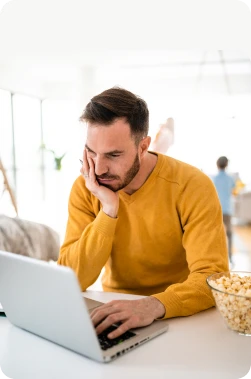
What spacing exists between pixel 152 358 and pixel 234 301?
20cm

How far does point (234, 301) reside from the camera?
847 millimetres

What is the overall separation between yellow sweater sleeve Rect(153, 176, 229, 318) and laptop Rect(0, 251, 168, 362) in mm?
100

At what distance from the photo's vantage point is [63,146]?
17.7 feet

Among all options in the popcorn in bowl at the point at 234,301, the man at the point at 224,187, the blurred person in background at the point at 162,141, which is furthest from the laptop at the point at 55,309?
the man at the point at 224,187

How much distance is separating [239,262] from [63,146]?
9.06ft

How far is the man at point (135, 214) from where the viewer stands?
1.14 m

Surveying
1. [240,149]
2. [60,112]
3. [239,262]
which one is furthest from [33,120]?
A: [239,262]

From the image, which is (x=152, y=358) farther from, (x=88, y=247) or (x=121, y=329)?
(x=88, y=247)

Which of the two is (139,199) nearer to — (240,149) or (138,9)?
(138,9)

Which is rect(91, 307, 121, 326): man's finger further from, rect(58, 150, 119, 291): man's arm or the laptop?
rect(58, 150, 119, 291): man's arm

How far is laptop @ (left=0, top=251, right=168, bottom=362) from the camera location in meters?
0.71

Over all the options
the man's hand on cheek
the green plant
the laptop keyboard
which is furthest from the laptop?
the green plant

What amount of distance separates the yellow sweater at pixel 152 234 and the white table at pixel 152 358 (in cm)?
24

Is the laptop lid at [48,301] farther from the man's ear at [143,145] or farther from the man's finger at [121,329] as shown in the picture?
the man's ear at [143,145]
